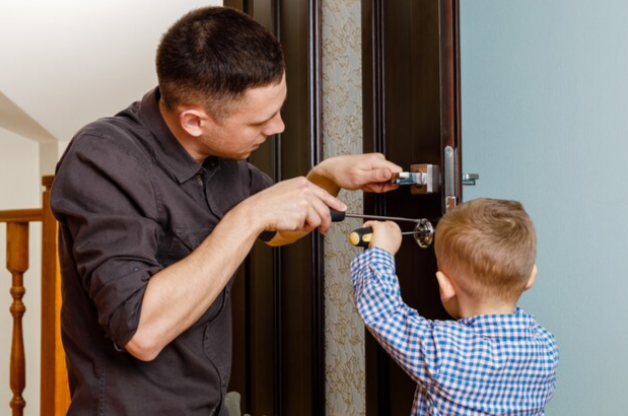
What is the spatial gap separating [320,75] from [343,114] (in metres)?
0.16

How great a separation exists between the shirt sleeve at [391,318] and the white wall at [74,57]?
241 centimetres

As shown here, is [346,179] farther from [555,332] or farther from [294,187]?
[555,332]

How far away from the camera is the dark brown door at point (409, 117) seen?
1.37 metres

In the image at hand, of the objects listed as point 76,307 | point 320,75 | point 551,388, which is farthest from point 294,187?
point 320,75

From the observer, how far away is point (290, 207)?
4.27 feet

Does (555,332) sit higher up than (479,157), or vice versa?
(479,157)

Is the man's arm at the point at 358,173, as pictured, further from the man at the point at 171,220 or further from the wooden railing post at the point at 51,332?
the wooden railing post at the point at 51,332

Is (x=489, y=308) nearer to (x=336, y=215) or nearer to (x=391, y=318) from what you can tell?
(x=391, y=318)

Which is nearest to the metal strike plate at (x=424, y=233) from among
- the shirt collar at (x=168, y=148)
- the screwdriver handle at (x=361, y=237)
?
the screwdriver handle at (x=361, y=237)

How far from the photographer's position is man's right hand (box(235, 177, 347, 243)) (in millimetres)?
1280

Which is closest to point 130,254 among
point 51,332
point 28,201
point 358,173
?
point 358,173

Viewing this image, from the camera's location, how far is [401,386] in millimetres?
1557

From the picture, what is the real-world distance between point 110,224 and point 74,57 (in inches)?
122

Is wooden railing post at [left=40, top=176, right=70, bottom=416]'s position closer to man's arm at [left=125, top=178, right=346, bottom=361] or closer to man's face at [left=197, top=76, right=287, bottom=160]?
man's face at [left=197, top=76, right=287, bottom=160]
